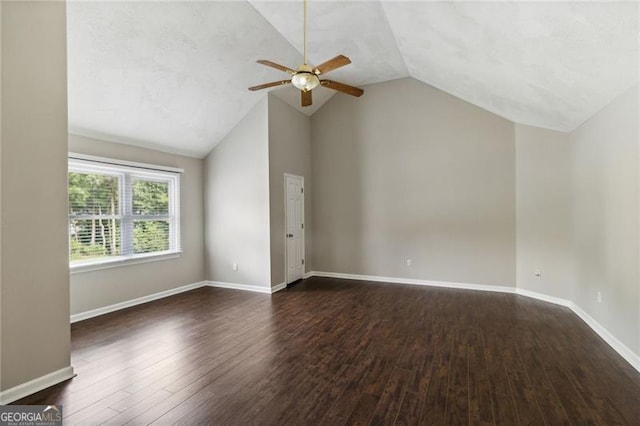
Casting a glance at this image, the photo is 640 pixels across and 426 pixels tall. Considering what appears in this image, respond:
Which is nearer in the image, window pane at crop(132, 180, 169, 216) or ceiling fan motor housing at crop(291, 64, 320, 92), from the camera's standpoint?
ceiling fan motor housing at crop(291, 64, 320, 92)

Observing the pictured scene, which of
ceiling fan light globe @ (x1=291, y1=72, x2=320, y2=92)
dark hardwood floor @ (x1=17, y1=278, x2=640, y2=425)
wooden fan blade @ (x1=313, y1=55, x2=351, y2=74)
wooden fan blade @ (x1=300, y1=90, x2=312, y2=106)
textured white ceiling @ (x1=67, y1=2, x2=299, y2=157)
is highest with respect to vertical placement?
textured white ceiling @ (x1=67, y1=2, x2=299, y2=157)

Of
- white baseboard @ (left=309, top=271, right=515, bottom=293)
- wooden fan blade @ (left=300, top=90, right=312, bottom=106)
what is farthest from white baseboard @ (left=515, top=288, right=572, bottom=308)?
wooden fan blade @ (left=300, top=90, right=312, bottom=106)

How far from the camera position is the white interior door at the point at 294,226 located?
5750mm

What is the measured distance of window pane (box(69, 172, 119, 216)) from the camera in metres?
4.01

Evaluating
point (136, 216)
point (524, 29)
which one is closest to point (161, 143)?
point (136, 216)

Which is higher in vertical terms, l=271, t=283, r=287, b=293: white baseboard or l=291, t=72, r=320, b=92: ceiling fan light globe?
l=291, t=72, r=320, b=92: ceiling fan light globe

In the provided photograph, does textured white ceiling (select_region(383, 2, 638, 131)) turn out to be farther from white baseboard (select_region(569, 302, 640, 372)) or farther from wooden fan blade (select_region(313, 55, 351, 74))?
white baseboard (select_region(569, 302, 640, 372))

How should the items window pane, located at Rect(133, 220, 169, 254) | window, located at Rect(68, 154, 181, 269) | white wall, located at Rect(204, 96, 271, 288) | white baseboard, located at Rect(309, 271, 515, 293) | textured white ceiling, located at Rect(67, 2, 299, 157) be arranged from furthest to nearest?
white wall, located at Rect(204, 96, 271, 288)
white baseboard, located at Rect(309, 271, 515, 293)
window pane, located at Rect(133, 220, 169, 254)
window, located at Rect(68, 154, 181, 269)
textured white ceiling, located at Rect(67, 2, 299, 157)

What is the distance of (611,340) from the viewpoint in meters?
3.12

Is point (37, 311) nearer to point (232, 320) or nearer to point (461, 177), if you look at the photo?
point (232, 320)

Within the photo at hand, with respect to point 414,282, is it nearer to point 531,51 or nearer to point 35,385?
point 531,51

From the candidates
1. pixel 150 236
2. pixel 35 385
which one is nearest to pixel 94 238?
pixel 150 236

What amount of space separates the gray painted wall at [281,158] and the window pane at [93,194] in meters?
2.31

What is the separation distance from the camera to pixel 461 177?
534 centimetres
